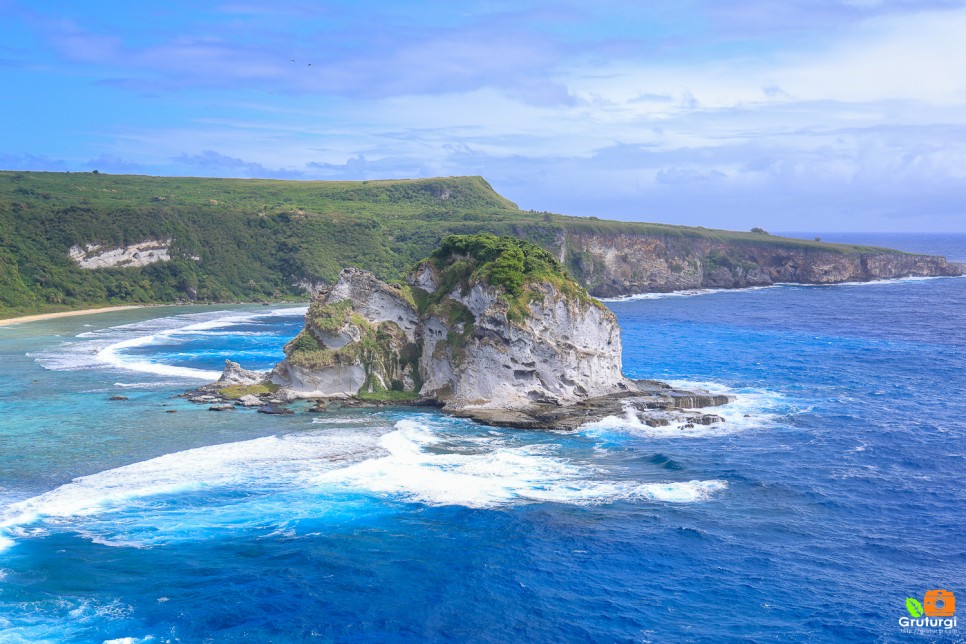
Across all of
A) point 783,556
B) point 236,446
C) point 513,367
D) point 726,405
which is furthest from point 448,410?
point 783,556

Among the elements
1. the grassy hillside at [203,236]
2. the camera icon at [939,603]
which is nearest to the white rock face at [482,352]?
Answer: the camera icon at [939,603]

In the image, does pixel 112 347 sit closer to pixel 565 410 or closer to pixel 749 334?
pixel 565 410

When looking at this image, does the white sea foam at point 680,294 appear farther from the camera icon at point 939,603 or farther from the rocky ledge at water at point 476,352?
the camera icon at point 939,603

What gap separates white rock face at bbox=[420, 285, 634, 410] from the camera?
196 ft

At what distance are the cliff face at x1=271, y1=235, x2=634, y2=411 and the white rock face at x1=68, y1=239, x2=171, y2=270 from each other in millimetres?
84242

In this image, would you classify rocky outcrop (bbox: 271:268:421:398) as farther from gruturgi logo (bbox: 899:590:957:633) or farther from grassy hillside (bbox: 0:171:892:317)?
grassy hillside (bbox: 0:171:892:317)

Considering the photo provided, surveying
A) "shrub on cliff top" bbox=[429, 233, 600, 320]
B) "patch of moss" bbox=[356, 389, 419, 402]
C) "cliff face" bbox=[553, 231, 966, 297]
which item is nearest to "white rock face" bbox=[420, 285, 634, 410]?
"shrub on cliff top" bbox=[429, 233, 600, 320]

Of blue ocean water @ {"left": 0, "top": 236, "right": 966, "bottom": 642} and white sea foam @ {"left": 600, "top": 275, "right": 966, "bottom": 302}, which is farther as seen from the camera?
white sea foam @ {"left": 600, "top": 275, "right": 966, "bottom": 302}

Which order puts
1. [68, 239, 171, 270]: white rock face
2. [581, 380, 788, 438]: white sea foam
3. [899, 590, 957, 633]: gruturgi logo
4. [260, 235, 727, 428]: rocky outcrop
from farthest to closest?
1. [68, 239, 171, 270]: white rock face
2. [260, 235, 727, 428]: rocky outcrop
3. [581, 380, 788, 438]: white sea foam
4. [899, 590, 957, 633]: gruturgi logo

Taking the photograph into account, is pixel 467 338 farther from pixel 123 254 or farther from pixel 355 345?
pixel 123 254

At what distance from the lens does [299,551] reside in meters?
Result: 36.6

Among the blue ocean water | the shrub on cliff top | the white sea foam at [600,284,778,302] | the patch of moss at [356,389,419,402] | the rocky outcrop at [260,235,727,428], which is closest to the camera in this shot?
the blue ocean water

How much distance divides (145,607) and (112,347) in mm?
64804

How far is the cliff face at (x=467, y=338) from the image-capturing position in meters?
60.0
